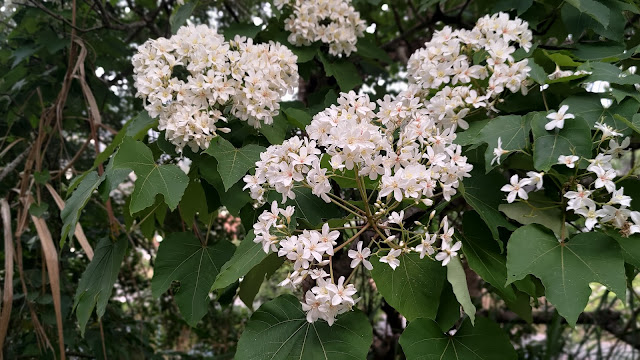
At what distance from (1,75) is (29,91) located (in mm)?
119

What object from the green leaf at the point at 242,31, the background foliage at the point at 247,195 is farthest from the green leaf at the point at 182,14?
the green leaf at the point at 242,31

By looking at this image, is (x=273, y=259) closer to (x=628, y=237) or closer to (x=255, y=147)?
(x=255, y=147)

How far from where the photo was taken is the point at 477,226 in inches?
44.5

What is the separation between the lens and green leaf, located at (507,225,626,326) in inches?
35.0

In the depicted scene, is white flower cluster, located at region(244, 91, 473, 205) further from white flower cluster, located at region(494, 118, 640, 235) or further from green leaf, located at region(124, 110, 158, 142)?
green leaf, located at region(124, 110, 158, 142)

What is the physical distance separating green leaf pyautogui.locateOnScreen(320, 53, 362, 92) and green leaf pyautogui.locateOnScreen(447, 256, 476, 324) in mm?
787

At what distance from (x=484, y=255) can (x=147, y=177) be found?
2.41ft

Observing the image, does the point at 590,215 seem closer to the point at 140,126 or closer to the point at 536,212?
the point at 536,212

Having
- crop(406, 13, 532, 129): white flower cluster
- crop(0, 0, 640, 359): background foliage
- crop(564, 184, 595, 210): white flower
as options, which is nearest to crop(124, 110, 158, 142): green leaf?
crop(0, 0, 640, 359): background foliage

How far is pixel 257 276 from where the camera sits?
1.29 m

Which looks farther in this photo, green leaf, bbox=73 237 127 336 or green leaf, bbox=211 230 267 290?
green leaf, bbox=73 237 127 336

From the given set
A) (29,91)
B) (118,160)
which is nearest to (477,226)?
(118,160)

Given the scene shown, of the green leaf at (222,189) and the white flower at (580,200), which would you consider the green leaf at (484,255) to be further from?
the green leaf at (222,189)

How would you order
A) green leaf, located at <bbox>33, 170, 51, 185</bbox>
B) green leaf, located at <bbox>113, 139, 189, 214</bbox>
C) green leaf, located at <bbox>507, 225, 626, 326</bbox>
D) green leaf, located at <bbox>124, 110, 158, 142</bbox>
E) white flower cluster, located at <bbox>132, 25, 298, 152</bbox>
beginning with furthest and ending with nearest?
green leaf, located at <bbox>33, 170, 51, 185</bbox> → green leaf, located at <bbox>124, 110, 158, 142</bbox> → white flower cluster, located at <bbox>132, 25, 298, 152</bbox> → green leaf, located at <bbox>113, 139, 189, 214</bbox> → green leaf, located at <bbox>507, 225, 626, 326</bbox>
